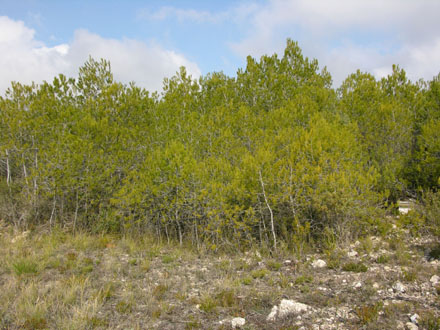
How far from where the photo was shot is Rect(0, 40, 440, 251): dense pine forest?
7.86m

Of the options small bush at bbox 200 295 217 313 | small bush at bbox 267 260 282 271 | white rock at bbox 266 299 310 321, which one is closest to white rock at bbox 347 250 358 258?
small bush at bbox 267 260 282 271

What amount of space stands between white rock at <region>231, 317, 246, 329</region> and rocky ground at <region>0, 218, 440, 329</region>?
0.05 feet

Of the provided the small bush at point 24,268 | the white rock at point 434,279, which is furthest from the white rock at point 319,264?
the small bush at point 24,268

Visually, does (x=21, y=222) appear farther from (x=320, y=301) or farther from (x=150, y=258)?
(x=320, y=301)

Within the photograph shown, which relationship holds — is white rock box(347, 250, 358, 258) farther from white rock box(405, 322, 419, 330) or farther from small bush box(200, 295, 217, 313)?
small bush box(200, 295, 217, 313)

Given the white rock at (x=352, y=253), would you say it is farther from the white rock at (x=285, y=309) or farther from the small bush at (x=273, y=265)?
the white rock at (x=285, y=309)

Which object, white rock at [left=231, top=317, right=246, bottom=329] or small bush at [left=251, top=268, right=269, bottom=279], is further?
small bush at [left=251, top=268, right=269, bottom=279]

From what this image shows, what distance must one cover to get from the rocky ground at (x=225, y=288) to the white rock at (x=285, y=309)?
2 cm

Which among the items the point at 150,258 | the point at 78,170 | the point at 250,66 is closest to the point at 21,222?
the point at 78,170

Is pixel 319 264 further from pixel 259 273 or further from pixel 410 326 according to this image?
pixel 410 326

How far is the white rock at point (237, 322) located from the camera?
14.0 ft

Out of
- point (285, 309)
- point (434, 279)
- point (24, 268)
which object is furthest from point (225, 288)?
point (24, 268)

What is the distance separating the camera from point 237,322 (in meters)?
4.32

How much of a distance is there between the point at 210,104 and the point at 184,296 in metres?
9.13
